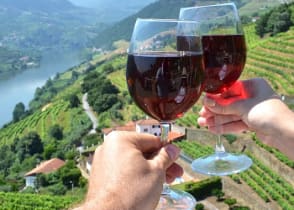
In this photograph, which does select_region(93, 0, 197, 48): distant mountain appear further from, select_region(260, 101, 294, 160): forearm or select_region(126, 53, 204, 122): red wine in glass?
select_region(126, 53, 204, 122): red wine in glass

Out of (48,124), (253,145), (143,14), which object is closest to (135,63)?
(253,145)

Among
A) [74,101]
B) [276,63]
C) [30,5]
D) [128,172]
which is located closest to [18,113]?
[74,101]

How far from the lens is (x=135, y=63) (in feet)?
3.65

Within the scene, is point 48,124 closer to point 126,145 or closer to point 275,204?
point 275,204

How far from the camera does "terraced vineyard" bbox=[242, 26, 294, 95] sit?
19684 mm

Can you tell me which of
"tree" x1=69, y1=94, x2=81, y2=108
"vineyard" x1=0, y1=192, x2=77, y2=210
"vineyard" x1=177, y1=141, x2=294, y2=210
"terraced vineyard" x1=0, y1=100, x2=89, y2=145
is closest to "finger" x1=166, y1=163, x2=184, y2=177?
"vineyard" x1=177, y1=141, x2=294, y2=210

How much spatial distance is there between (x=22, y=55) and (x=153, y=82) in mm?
94084

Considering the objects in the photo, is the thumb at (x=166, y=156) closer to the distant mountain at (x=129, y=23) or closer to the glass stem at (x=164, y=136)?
the glass stem at (x=164, y=136)

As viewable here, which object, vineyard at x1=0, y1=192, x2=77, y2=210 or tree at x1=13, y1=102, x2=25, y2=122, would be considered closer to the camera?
vineyard at x1=0, y1=192, x2=77, y2=210

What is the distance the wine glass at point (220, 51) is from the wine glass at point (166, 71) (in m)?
0.16

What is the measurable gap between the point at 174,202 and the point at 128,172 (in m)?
0.21

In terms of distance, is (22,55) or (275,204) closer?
(275,204)

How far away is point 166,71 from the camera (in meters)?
1.09

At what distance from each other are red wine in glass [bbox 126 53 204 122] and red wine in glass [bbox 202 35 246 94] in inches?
6.9
